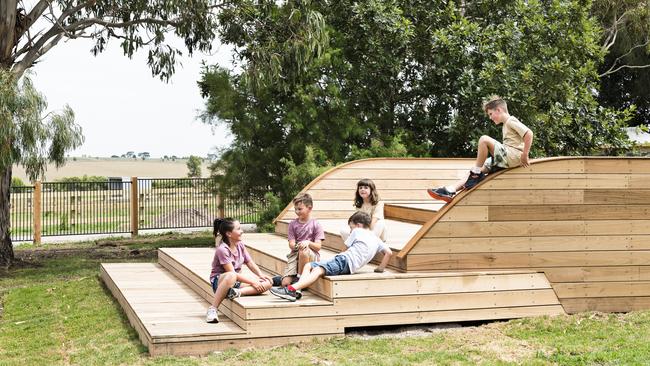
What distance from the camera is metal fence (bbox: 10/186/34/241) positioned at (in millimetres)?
22062

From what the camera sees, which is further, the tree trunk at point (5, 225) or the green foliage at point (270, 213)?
the green foliage at point (270, 213)

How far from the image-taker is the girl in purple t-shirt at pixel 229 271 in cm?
724

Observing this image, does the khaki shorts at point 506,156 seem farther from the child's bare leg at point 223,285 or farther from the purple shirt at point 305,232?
the child's bare leg at point 223,285

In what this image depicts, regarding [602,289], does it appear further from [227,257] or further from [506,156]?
[227,257]

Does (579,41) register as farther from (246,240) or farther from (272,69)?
(246,240)

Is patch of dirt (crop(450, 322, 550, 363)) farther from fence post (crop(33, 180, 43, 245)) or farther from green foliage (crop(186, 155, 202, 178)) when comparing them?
green foliage (crop(186, 155, 202, 178))

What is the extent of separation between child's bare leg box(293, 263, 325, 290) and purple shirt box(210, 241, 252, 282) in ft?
1.92

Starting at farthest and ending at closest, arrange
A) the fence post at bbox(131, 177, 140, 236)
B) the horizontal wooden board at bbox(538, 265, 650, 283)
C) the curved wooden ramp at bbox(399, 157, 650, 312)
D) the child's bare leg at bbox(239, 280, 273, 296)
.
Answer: the fence post at bbox(131, 177, 140, 236), the horizontal wooden board at bbox(538, 265, 650, 283), the curved wooden ramp at bbox(399, 157, 650, 312), the child's bare leg at bbox(239, 280, 273, 296)

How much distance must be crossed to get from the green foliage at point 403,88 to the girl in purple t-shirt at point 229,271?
29.6 ft

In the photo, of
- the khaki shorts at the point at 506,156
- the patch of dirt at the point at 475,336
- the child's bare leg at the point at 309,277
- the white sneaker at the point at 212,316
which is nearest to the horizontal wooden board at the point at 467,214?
the khaki shorts at the point at 506,156

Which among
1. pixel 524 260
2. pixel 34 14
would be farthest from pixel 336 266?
pixel 34 14

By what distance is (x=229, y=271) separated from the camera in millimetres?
7305

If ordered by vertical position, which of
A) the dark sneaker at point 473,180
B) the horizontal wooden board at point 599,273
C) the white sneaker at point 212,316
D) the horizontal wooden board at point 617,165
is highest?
the horizontal wooden board at point 617,165

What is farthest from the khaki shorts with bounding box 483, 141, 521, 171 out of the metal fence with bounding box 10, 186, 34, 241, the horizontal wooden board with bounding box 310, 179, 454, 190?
the metal fence with bounding box 10, 186, 34, 241
